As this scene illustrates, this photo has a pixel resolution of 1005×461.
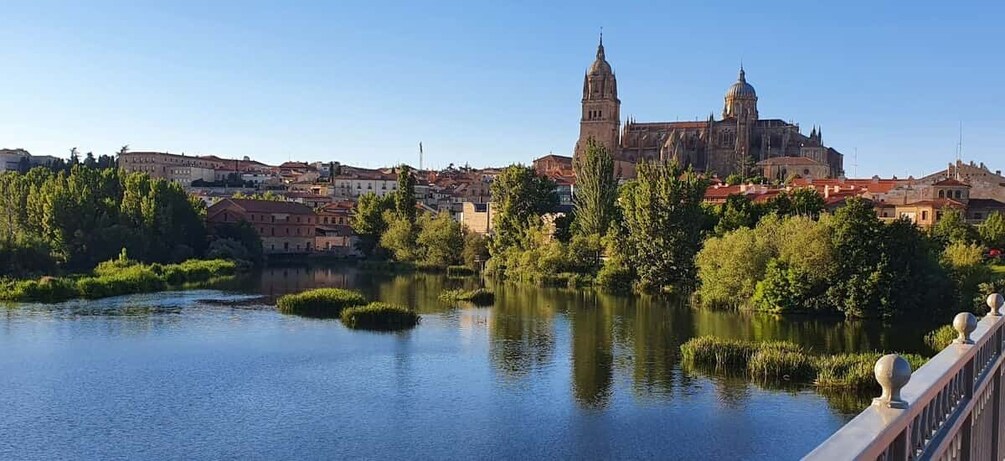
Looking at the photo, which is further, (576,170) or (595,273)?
(576,170)

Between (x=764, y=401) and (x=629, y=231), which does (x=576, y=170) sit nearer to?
(x=629, y=231)

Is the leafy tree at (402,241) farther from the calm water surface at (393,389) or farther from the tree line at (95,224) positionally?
the calm water surface at (393,389)

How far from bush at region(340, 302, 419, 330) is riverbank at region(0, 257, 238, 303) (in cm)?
1149

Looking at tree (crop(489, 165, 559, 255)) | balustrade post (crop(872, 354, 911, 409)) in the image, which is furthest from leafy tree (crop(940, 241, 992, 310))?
balustrade post (crop(872, 354, 911, 409))

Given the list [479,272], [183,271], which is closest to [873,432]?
[183,271]

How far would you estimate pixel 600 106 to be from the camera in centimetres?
9338

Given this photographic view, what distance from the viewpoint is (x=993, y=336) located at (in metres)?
5.19

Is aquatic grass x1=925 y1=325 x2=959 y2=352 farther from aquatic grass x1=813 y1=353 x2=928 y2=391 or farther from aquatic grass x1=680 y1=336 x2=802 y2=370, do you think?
aquatic grass x1=680 y1=336 x2=802 y2=370

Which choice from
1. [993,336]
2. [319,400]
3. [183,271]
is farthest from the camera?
[183,271]

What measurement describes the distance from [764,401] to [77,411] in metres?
12.7

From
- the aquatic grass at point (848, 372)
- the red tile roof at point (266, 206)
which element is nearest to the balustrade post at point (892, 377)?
the aquatic grass at point (848, 372)

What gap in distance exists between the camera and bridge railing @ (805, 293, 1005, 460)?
8.46ft

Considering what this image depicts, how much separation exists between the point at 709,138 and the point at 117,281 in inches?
2738

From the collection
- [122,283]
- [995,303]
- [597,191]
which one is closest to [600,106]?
[597,191]
